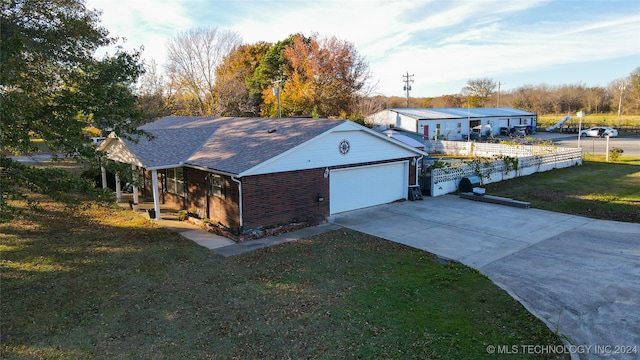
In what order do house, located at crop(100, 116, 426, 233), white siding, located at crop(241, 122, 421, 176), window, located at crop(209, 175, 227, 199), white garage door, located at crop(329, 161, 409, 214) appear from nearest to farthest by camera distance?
house, located at crop(100, 116, 426, 233), white siding, located at crop(241, 122, 421, 176), window, located at crop(209, 175, 227, 199), white garage door, located at crop(329, 161, 409, 214)

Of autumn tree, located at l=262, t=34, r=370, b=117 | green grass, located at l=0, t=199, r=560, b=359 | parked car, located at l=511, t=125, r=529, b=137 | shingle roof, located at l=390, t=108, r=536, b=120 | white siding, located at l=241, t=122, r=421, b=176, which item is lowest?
green grass, located at l=0, t=199, r=560, b=359

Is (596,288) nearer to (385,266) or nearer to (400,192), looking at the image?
(385,266)

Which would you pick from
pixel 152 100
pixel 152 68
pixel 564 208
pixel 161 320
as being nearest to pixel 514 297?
pixel 161 320

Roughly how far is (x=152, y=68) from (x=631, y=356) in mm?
46936

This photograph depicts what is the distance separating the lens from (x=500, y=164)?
22.0 m

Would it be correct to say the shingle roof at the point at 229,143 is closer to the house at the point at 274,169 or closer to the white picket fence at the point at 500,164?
the house at the point at 274,169

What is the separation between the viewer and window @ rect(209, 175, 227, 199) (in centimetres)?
1353

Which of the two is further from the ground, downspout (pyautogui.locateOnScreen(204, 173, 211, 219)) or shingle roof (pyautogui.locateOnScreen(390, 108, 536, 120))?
shingle roof (pyautogui.locateOnScreen(390, 108, 536, 120))

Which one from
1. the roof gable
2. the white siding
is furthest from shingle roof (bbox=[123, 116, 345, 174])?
the white siding

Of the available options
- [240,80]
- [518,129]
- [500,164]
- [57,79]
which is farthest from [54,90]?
[518,129]

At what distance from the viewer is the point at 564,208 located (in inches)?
629

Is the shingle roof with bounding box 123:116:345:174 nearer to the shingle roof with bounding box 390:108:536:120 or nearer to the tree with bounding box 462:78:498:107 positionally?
the shingle roof with bounding box 390:108:536:120

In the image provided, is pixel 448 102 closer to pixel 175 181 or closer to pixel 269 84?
pixel 269 84

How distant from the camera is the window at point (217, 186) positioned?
1353 cm
